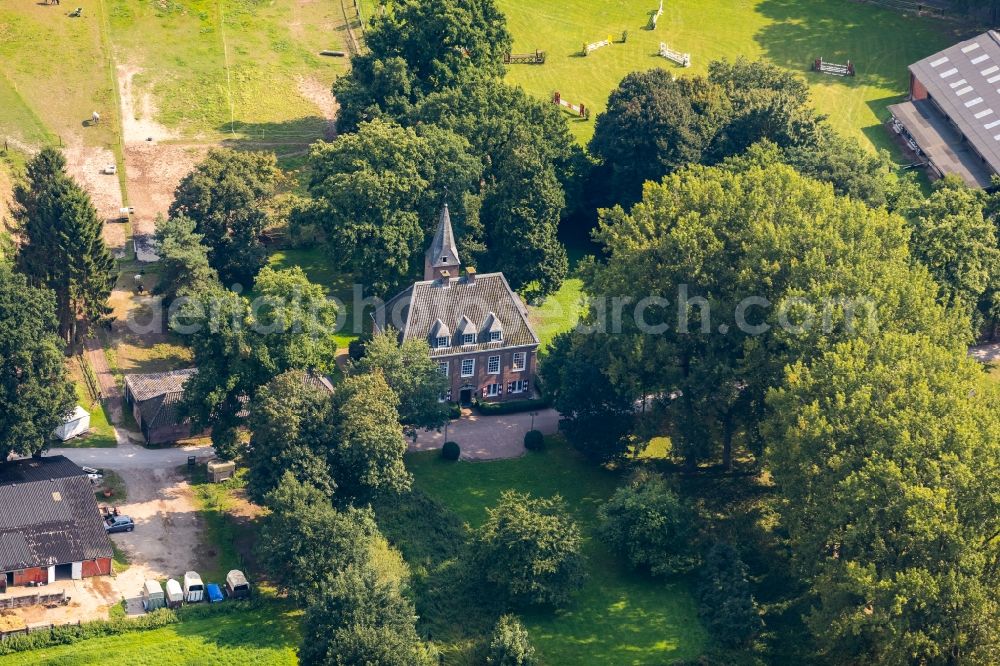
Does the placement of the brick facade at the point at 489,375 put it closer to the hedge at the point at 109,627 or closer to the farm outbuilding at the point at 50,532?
the hedge at the point at 109,627

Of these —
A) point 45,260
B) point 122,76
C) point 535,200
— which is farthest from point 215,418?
point 122,76

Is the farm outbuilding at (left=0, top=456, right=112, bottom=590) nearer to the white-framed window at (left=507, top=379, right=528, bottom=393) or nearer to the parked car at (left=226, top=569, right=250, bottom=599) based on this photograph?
the parked car at (left=226, top=569, right=250, bottom=599)

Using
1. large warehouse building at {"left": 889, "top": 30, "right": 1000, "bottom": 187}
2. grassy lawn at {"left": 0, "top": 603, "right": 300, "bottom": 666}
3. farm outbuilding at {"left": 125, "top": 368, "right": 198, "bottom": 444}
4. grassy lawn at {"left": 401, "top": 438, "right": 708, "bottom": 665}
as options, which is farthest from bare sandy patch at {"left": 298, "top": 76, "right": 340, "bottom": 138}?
grassy lawn at {"left": 0, "top": 603, "right": 300, "bottom": 666}

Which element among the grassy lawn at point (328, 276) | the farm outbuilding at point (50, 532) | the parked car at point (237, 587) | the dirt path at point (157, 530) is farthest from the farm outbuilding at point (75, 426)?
the grassy lawn at point (328, 276)

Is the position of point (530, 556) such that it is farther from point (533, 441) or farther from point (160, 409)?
point (160, 409)

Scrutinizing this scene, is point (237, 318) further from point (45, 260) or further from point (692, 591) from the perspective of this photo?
point (692, 591)
